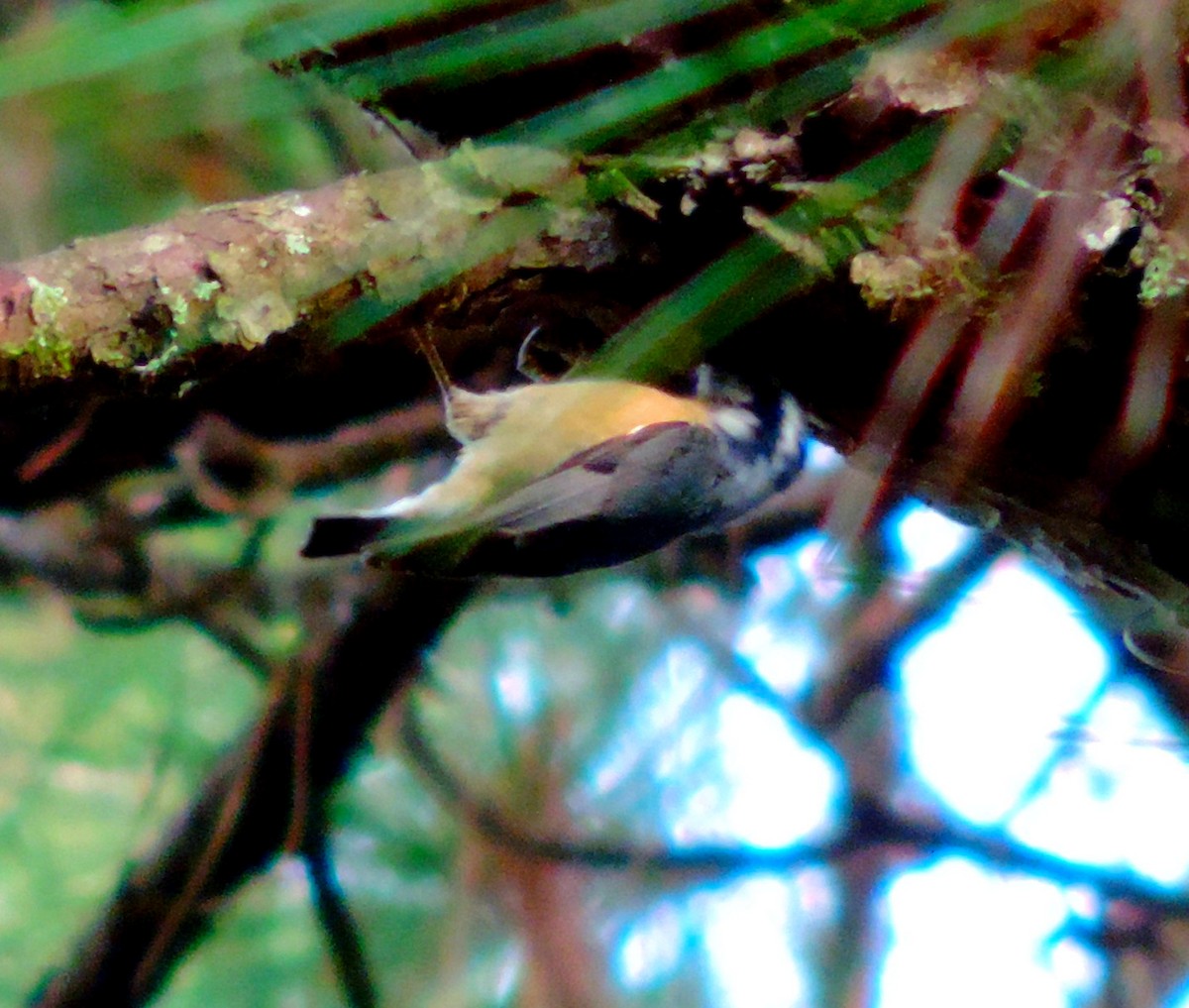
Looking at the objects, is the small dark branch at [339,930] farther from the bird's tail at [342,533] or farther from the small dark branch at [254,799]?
the bird's tail at [342,533]

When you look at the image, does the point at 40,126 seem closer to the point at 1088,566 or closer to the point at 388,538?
the point at 388,538

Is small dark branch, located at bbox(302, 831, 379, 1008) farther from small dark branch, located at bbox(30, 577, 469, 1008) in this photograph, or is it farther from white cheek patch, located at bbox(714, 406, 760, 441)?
white cheek patch, located at bbox(714, 406, 760, 441)

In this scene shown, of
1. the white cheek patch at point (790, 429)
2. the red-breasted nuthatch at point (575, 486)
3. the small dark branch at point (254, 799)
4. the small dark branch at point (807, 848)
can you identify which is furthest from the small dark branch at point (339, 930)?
the white cheek patch at point (790, 429)

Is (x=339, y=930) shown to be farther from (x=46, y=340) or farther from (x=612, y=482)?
(x=46, y=340)

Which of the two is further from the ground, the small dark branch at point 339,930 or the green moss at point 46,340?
the green moss at point 46,340

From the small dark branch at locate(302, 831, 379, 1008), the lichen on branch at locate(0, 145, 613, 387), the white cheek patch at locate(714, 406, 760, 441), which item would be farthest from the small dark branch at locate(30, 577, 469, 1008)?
the lichen on branch at locate(0, 145, 613, 387)
